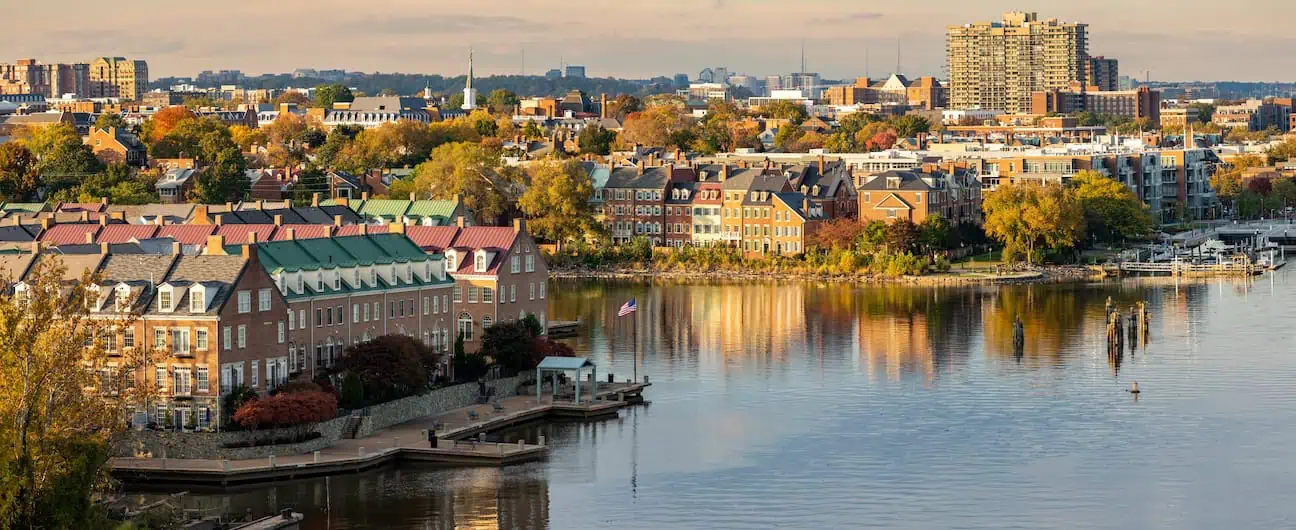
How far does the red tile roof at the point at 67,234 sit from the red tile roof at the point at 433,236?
28.9ft

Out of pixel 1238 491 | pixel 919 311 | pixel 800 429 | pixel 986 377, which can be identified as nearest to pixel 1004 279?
pixel 919 311

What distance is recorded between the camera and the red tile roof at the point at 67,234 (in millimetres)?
60438

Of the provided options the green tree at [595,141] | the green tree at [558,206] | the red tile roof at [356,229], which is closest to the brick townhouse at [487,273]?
the red tile roof at [356,229]

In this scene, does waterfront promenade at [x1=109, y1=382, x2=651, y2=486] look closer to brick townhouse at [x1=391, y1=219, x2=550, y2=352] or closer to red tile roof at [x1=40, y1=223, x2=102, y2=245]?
brick townhouse at [x1=391, y1=219, x2=550, y2=352]

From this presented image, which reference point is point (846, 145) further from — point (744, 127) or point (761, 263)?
point (761, 263)

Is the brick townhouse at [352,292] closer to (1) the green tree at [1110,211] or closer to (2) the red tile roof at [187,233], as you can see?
(2) the red tile roof at [187,233]

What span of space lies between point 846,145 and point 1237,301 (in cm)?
8548

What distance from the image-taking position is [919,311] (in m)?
79.6

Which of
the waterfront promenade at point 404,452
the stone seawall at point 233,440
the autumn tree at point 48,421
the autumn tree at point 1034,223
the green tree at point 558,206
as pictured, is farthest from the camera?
the green tree at point 558,206

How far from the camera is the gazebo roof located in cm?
5438

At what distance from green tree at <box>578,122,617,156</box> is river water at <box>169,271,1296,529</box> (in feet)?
228

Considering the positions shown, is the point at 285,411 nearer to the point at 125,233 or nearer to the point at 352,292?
the point at 352,292

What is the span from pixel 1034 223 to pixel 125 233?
164 ft

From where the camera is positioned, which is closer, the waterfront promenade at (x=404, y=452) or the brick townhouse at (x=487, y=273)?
the waterfront promenade at (x=404, y=452)
